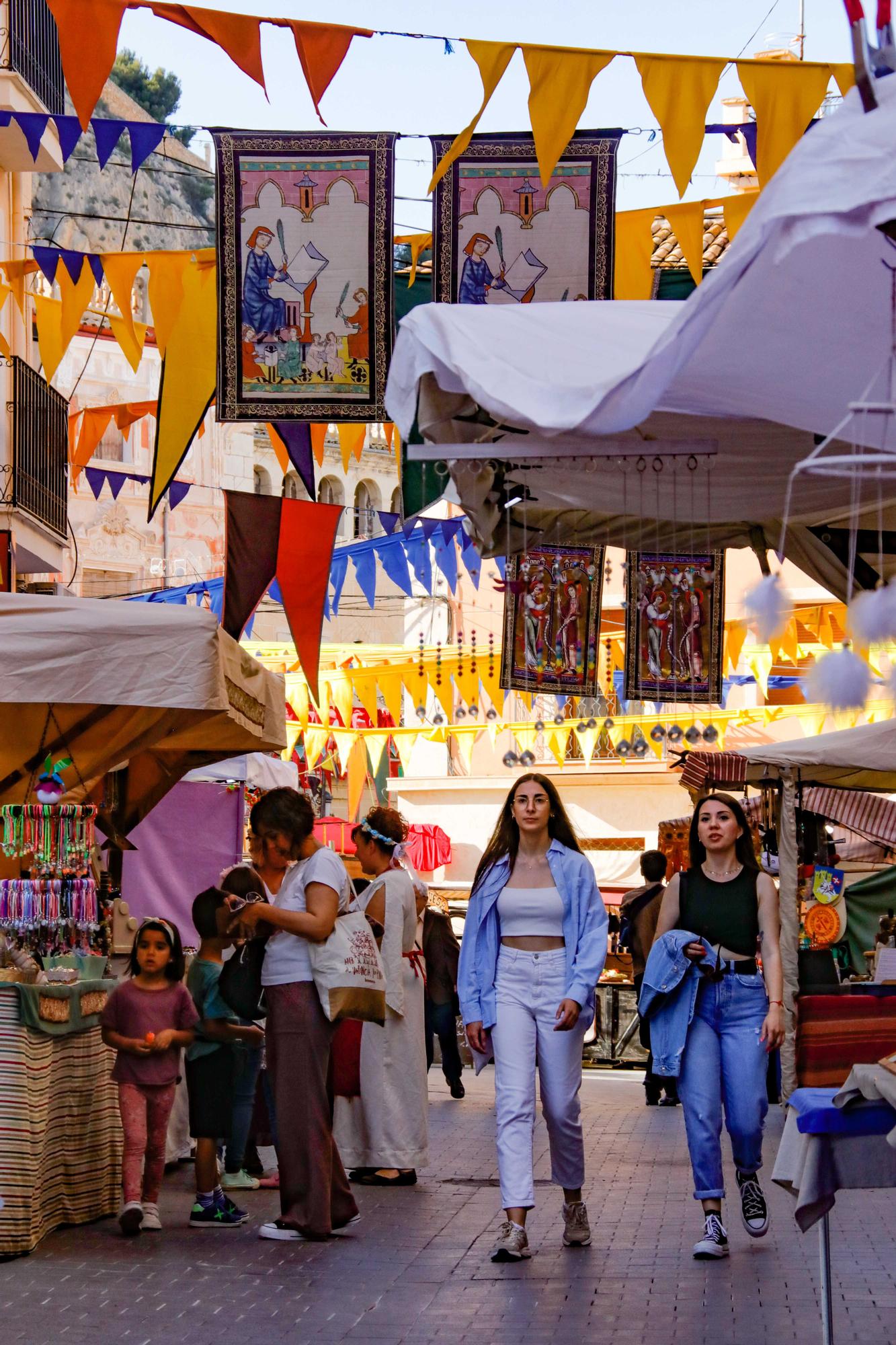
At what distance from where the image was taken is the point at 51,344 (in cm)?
1358

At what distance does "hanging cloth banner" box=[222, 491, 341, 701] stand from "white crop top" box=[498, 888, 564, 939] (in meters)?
5.34

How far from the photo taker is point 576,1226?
26.6 feet

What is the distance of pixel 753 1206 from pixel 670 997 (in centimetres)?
99

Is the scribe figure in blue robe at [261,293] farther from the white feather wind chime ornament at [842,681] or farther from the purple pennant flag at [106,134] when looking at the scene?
the white feather wind chime ornament at [842,681]

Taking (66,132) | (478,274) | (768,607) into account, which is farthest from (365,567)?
(768,607)

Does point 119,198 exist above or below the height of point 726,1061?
above

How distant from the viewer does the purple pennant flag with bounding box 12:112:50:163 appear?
1045cm

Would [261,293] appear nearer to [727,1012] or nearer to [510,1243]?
[727,1012]

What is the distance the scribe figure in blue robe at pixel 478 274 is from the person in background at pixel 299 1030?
12.6 ft

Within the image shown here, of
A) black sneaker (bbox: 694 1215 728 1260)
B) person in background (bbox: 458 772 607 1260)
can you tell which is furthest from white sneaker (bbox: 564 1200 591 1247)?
black sneaker (bbox: 694 1215 728 1260)

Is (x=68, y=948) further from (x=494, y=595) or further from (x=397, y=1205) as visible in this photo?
(x=494, y=595)

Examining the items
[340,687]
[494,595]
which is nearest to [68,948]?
[340,687]

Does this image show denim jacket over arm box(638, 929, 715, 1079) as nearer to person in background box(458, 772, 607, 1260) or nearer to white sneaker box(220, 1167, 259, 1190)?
person in background box(458, 772, 607, 1260)

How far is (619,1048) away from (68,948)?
11174 millimetres
